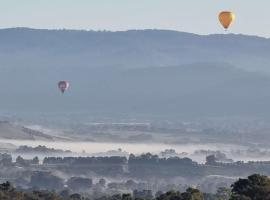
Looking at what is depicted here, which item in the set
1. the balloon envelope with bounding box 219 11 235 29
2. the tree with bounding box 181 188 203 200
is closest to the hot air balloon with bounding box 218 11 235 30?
the balloon envelope with bounding box 219 11 235 29

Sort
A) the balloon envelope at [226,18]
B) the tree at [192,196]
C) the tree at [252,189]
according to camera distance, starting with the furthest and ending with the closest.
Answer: the balloon envelope at [226,18] → the tree at [192,196] → the tree at [252,189]

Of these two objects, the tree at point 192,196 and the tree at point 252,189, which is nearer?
the tree at point 252,189

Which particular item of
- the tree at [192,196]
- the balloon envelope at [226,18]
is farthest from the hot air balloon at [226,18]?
the tree at [192,196]

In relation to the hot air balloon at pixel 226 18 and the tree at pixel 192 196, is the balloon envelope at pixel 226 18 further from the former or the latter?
the tree at pixel 192 196

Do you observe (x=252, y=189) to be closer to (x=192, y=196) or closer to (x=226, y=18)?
(x=192, y=196)

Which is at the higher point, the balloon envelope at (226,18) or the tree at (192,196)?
the balloon envelope at (226,18)

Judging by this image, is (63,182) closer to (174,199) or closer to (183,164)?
(183,164)

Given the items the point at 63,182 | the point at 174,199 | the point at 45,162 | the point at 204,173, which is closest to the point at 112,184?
the point at 63,182

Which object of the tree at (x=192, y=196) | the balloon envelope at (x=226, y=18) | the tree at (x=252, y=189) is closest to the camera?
the tree at (x=252, y=189)

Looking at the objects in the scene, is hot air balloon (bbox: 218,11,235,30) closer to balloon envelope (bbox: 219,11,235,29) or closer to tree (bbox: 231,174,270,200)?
balloon envelope (bbox: 219,11,235,29)
